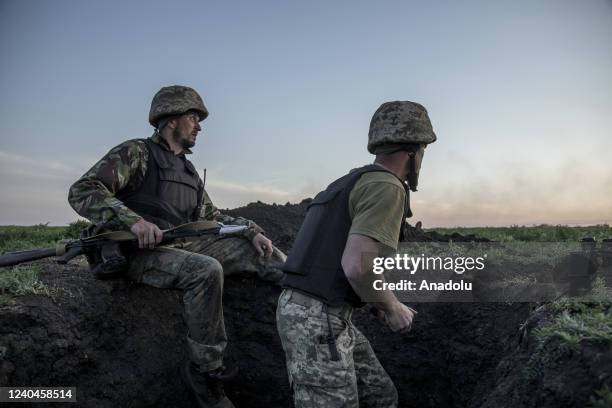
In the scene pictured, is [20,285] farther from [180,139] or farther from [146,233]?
[180,139]

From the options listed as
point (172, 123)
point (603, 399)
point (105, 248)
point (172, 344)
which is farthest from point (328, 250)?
point (172, 123)

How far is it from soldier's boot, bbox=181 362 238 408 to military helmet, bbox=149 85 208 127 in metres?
2.85

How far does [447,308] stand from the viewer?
6.48 meters

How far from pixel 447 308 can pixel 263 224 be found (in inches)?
150

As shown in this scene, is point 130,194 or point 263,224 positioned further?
point 263,224

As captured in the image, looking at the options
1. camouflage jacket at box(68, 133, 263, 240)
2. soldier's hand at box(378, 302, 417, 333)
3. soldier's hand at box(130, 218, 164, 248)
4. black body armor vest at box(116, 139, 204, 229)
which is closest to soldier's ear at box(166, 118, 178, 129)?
black body armor vest at box(116, 139, 204, 229)

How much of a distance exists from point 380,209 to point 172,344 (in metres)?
3.91

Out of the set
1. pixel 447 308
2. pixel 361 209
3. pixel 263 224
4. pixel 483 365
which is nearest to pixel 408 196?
pixel 361 209

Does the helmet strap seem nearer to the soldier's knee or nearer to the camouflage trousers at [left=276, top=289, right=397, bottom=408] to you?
the camouflage trousers at [left=276, top=289, right=397, bottom=408]

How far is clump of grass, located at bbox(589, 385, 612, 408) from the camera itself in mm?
2557

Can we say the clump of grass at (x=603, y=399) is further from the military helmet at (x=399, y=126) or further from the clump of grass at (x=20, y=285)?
the clump of grass at (x=20, y=285)

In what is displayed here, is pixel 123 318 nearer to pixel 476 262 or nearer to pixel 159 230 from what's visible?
pixel 159 230

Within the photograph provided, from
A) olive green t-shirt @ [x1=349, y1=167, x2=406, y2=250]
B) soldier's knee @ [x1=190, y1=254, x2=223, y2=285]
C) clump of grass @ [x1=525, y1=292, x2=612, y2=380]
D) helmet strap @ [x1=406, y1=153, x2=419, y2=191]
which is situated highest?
helmet strap @ [x1=406, y1=153, x2=419, y2=191]

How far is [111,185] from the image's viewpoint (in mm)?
5801
